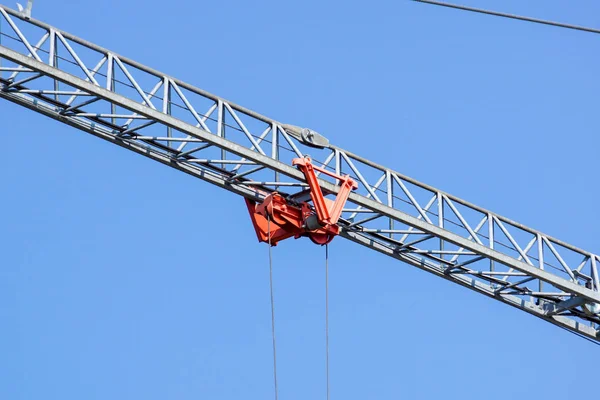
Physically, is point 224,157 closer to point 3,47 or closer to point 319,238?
point 319,238

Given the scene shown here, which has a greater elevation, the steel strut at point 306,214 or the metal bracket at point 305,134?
the metal bracket at point 305,134

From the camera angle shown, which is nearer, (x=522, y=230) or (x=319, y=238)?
(x=319, y=238)

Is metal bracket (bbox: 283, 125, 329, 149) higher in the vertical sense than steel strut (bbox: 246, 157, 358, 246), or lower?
higher

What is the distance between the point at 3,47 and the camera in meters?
31.0

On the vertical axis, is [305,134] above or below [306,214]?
above

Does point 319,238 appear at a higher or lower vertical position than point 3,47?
lower

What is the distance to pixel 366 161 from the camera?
34.7 meters

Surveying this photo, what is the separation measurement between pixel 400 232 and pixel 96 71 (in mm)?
7641

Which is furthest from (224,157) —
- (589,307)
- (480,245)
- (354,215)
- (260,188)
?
(589,307)

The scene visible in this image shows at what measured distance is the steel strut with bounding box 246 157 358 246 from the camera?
3378 centimetres

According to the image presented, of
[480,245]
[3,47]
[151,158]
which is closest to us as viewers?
[3,47]

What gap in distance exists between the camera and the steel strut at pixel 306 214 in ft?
111

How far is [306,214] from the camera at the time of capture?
34375 millimetres

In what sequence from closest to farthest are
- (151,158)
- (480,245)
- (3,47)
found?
(3,47) → (151,158) → (480,245)
